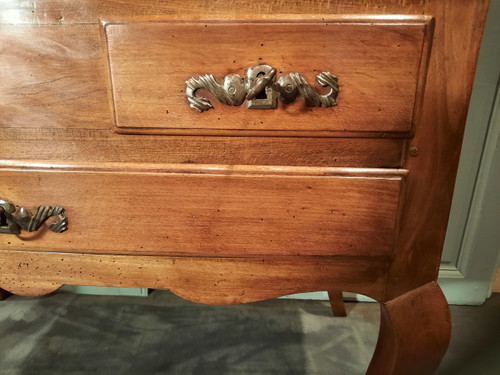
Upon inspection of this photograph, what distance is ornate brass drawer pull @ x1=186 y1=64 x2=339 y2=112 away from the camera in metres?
0.37

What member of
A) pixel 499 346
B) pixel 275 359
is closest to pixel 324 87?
pixel 275 359

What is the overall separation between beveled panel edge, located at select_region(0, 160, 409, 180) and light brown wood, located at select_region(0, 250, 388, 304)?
11 cm

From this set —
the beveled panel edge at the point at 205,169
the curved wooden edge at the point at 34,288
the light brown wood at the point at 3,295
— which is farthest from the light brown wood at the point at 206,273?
the light brown wood at the point at 3,295

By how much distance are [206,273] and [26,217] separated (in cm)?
23

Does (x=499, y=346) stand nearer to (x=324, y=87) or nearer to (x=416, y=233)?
(x=416, y=233)

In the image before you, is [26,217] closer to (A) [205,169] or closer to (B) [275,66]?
(A) [205,169]

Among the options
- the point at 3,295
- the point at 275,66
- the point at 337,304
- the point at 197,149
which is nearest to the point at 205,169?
the point at 197,149

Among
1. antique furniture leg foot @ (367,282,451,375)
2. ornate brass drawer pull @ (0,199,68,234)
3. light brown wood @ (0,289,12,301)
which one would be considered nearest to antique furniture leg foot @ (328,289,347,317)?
antique furniture leg foot @ (367,282,451,375)

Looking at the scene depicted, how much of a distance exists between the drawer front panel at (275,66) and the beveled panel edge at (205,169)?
0.14 ft

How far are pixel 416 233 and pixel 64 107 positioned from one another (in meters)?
0.45

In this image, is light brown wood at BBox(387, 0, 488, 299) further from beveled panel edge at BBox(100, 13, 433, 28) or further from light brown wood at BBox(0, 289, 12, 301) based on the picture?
light brown wood at BBox(0, 289, 12, 301)

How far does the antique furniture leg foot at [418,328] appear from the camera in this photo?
0.45 m

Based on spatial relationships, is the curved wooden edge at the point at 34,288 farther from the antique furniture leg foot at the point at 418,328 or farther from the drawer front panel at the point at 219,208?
the antique furniture leg foot at the point at 418,328

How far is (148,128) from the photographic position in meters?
0.40
